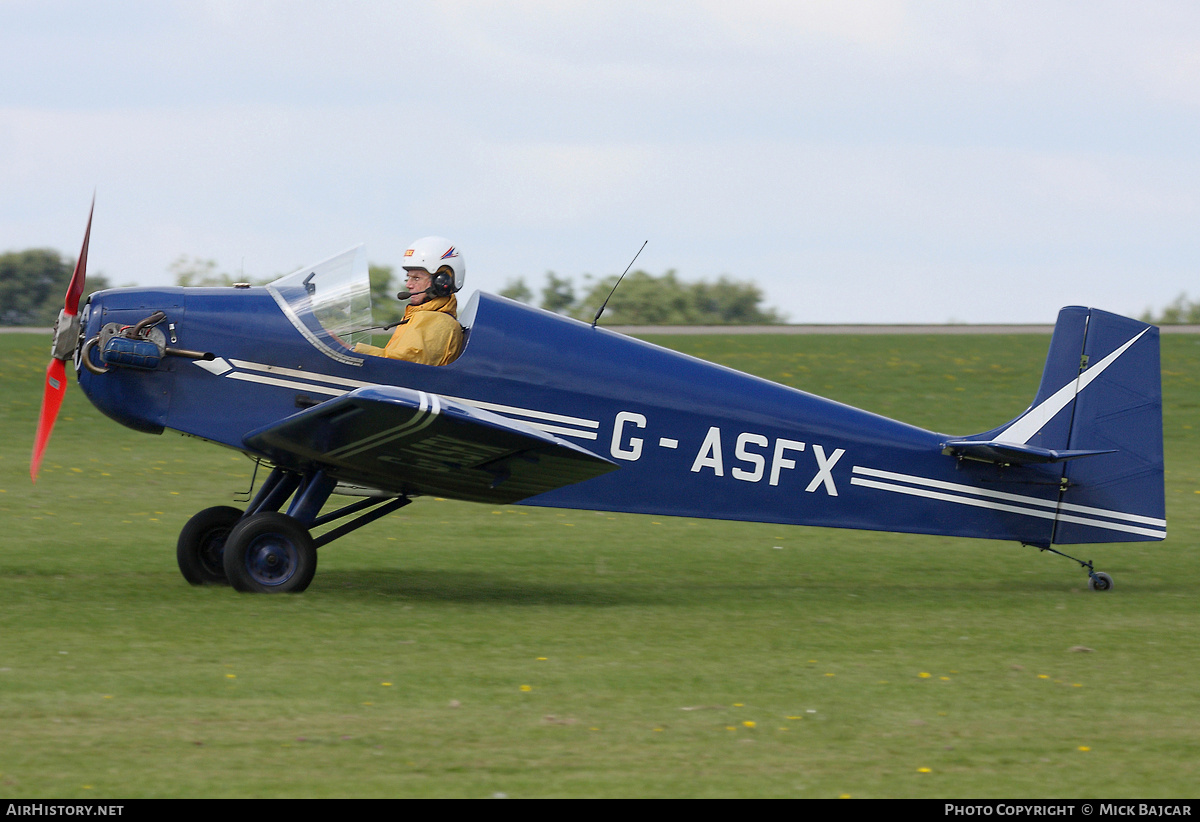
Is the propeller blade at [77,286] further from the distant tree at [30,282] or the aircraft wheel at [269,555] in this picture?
the distant tree at [30,282]

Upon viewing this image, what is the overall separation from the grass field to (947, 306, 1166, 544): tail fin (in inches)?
22.1

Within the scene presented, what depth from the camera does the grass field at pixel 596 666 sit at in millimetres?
4801

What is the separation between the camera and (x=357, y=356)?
8352mm

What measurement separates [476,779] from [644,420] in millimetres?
4285

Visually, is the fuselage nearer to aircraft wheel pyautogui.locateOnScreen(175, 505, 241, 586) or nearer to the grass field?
the grass field

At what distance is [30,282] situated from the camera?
118ft

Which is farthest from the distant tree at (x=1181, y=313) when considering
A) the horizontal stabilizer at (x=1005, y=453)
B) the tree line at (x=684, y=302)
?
the horizontal stabilizer at (x=1005, y=453)

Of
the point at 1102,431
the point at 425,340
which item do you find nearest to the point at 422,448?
the point at 425,340

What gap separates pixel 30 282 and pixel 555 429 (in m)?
31.8

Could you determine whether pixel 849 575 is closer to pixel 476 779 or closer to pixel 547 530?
pixel 547 530

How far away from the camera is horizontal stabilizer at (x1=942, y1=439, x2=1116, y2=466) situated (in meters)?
8.70

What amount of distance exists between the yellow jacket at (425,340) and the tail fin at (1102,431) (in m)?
3.85
